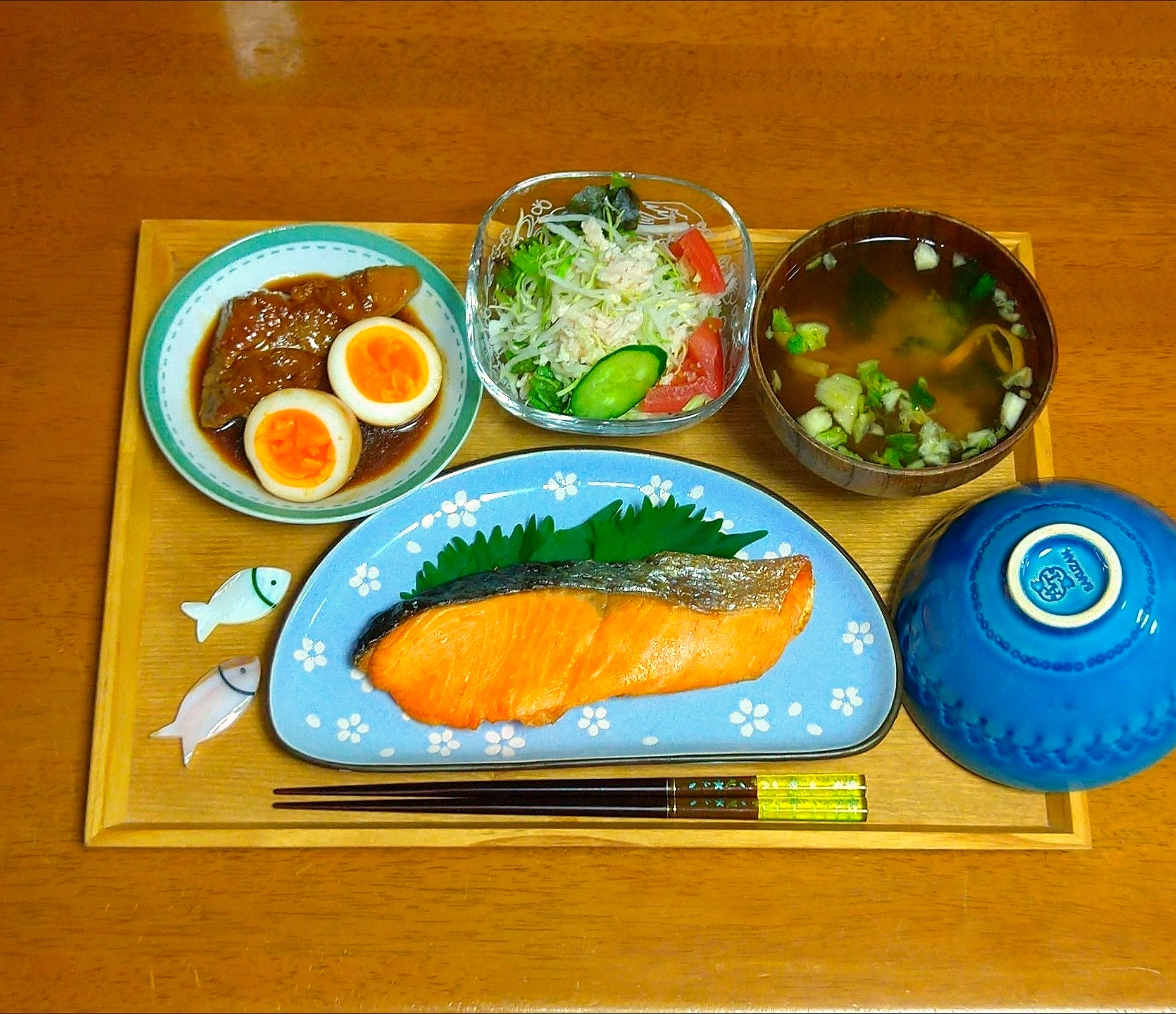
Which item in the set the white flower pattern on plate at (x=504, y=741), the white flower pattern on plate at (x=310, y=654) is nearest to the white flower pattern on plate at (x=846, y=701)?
the white flower pattern on plate at (x=504, y=741)

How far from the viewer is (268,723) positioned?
5.77ft

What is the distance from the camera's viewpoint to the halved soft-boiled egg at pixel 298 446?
1887 mm

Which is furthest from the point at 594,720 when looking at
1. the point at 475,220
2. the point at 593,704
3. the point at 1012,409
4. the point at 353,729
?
the point at 475,220

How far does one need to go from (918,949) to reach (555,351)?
1288 millimetres

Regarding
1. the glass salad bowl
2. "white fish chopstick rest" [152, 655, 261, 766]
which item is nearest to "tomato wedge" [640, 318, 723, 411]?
the glass salad bowl

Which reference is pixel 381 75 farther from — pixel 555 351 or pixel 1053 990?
pixel 1053 990

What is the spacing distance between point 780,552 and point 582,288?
26.1 inches

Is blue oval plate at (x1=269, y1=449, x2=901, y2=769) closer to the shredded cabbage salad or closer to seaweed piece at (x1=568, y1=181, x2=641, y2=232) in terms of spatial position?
the shredded cabbage salad

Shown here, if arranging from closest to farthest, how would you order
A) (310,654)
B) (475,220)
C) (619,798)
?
(619,798), (310,654), (475,220)

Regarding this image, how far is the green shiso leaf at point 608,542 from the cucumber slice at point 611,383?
0.68 feet

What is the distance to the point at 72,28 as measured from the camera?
238 cm

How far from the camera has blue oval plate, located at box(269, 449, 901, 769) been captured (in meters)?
1.76

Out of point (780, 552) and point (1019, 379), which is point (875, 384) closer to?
point (1019, 379)

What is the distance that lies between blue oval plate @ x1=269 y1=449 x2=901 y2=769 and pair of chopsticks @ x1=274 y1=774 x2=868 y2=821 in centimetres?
4
